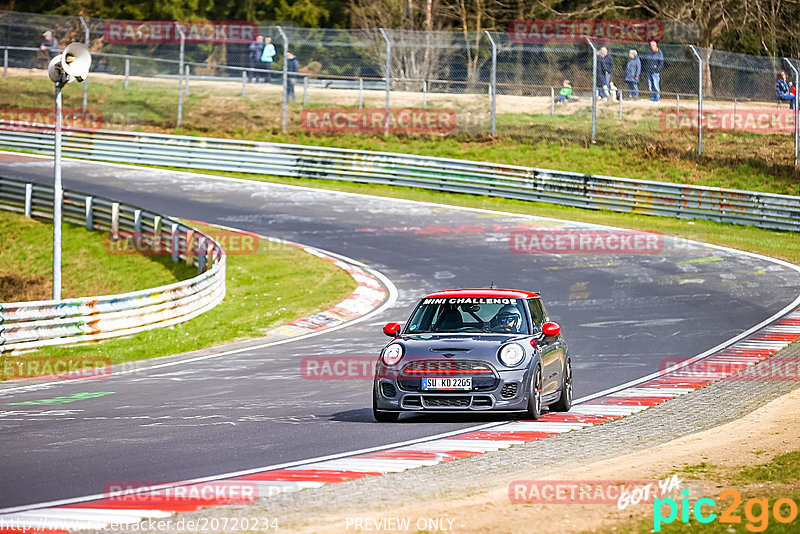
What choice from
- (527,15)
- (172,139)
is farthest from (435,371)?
(527,15)

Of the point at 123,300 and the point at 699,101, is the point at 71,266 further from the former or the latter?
the point at 699,101

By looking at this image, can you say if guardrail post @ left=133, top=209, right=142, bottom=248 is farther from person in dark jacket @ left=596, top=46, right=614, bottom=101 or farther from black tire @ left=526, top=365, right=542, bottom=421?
black tire @ left=526, top=365, right=542, bottom=421

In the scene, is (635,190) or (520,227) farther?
(635,190)

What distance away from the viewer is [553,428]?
11.0m

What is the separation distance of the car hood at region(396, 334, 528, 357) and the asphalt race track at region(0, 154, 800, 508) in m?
0.77

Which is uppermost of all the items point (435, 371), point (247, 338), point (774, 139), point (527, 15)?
point (527, 15)

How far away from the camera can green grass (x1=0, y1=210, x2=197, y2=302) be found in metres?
25.3

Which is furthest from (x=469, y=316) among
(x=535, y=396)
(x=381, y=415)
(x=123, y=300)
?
A: (x=123, y=300)

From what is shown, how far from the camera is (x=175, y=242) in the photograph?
25797 millimetres

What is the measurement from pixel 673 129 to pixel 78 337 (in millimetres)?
23151

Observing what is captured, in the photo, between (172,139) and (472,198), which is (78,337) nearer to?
(472,198)

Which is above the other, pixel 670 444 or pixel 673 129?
pixel 673 129

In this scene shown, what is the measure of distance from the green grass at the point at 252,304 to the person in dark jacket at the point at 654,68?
1439 centimetres

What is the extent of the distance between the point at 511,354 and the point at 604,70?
2541cm
